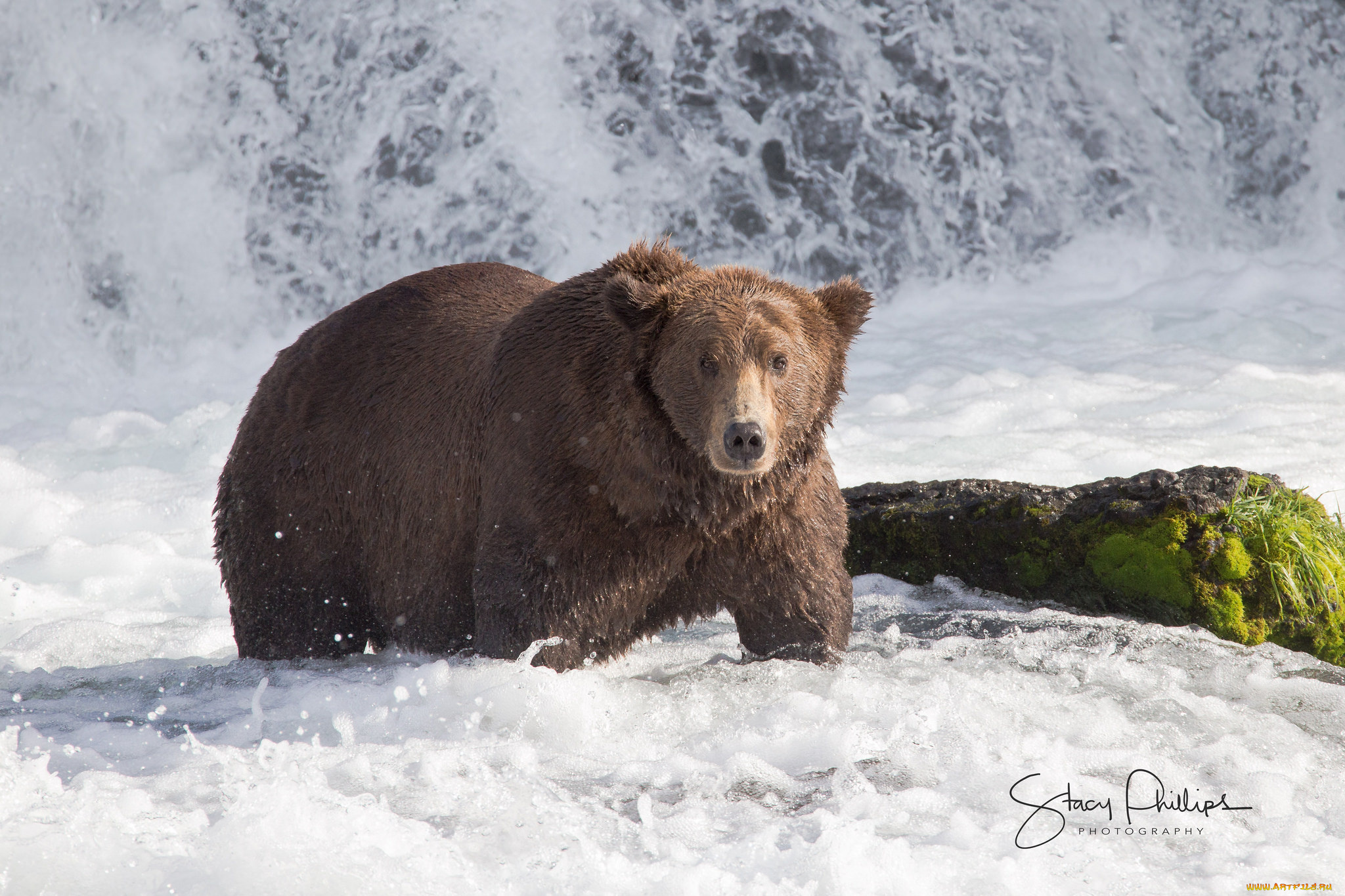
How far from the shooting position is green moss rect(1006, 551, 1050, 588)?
4.88 meters

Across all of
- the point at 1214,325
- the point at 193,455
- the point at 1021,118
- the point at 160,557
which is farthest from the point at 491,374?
the point at 1021,118

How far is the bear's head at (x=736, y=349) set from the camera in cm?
334

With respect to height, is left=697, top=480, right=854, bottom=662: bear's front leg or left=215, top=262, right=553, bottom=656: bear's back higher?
left=215, top=262, right=553, bottom=656: bear's back

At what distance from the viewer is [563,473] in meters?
3.60

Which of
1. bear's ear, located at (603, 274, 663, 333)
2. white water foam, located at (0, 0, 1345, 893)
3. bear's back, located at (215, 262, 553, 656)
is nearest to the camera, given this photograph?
white water foam, located at (0, 0, 1345, 893)

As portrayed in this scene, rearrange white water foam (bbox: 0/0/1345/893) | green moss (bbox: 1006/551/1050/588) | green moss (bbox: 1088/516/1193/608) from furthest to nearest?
1. green moss (bbox: 1006/551/1050/588)
2. green moss (bbox: 1088/516/1193/608)
3. white water foam (bbox: 0/0/1345/893)

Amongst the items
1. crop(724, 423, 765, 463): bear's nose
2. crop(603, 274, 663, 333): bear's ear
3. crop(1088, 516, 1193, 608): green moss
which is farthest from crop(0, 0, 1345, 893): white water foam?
crop(603, 274, 663, 333): bear's ear

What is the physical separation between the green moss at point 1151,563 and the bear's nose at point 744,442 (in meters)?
2.05

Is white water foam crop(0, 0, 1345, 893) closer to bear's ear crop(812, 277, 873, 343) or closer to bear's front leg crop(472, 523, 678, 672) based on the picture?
bear's front leg crop(472, 523, 678, 672)

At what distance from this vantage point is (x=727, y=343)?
342cm

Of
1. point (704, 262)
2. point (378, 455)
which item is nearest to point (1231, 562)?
point (378, 455)

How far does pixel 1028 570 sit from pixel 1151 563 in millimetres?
508

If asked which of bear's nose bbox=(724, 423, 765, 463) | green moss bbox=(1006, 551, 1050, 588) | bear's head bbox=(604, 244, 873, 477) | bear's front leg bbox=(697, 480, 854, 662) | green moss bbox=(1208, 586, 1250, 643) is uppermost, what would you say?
bear's head bbox=(604, 244, 873, 477)

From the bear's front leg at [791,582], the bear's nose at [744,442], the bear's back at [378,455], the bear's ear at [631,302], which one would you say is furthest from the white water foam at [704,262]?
the bear's ear at [631,302]
